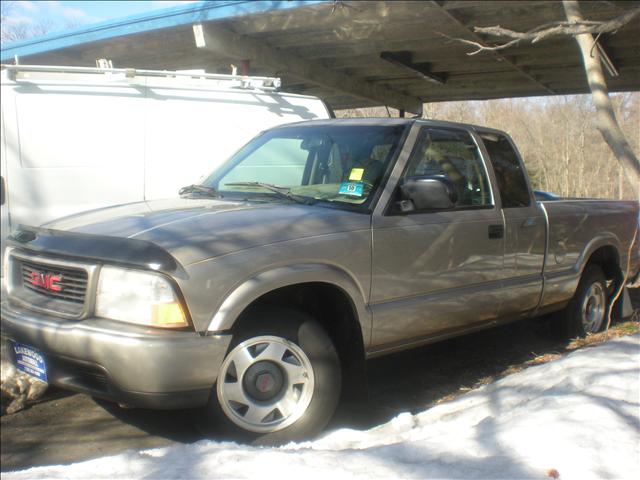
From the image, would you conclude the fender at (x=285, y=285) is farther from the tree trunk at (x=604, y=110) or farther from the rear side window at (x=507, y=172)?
the tree trunk at (x=604, y=110)

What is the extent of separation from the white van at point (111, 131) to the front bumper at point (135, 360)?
251 centimetres

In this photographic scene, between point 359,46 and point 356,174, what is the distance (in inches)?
254

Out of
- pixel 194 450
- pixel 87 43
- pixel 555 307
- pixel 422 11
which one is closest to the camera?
pixel 194 450

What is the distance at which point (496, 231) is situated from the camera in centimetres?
497

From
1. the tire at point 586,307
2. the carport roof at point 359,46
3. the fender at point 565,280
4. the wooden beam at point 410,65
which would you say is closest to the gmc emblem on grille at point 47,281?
the fender at point 565,280

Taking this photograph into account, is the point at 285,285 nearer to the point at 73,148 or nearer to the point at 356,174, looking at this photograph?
the point at 356,174

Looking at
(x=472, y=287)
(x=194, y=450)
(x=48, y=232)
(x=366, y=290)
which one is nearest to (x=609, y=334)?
(x=472, y=287)

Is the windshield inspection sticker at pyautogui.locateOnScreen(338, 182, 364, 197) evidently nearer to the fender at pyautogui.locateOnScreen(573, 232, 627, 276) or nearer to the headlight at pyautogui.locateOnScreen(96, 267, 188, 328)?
the headlight at pyautogui.locateOnScreen(96, 267, 188, 328)

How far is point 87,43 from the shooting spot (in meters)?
10.2

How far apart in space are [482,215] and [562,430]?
2.03m

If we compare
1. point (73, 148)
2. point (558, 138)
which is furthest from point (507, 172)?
point (558, 138)

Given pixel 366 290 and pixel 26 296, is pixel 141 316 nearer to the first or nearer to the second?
pixel 26 296

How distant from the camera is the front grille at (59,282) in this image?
11.3 ft

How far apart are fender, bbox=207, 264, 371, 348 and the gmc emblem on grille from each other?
92 centimetres
